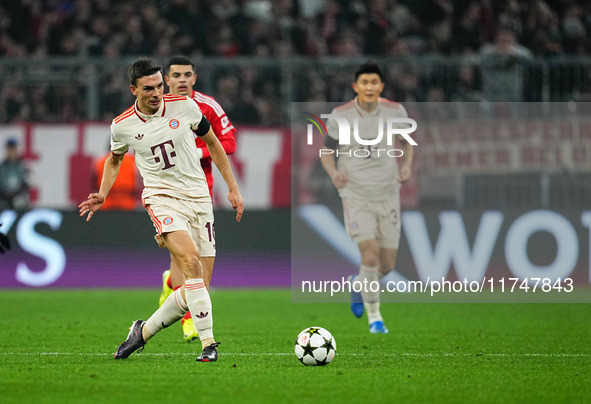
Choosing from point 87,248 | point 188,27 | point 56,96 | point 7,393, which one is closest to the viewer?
point 7,393

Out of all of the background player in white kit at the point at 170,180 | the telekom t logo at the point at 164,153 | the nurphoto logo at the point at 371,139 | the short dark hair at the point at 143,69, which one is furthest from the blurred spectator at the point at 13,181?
the short dark hair at the point at 143,69

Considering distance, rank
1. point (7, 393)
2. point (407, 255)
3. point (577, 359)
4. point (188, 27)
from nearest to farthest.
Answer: point (7, 393), point (577, 359), point (407, 255), point (188, 27)

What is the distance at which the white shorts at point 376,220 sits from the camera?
10.4 meters

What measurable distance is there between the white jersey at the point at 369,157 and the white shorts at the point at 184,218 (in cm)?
277

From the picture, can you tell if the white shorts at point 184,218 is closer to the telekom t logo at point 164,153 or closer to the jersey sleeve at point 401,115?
the telekom t logo at point 164,153

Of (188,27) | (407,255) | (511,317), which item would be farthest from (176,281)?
(188,27)

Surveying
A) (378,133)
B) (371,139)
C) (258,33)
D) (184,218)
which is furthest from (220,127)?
(258,33)

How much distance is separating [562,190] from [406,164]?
6281 millimetres

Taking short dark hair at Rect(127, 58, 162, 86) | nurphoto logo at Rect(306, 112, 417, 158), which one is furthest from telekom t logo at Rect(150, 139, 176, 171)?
nurphoto logo at Rect(306, 112, 417, 158)

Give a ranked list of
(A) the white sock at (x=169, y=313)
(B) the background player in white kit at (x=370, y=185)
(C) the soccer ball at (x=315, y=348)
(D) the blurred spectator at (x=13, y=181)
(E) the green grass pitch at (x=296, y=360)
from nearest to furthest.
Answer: (E) the green grass pitch at (x=296, y=360), (C) the soccer ball at (x=315, y=348), (A) the white sock at (x=169, y=313), (B) the background player in white kit at (x=370, y=185), (D) the blurred spectator at (x=13, y=181)

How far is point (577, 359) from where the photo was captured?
26.7ft

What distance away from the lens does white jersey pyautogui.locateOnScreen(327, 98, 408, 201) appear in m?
10.6

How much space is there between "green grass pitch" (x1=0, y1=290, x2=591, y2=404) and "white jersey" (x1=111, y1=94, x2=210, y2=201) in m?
1.34

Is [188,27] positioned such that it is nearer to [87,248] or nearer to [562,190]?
[87,248]
